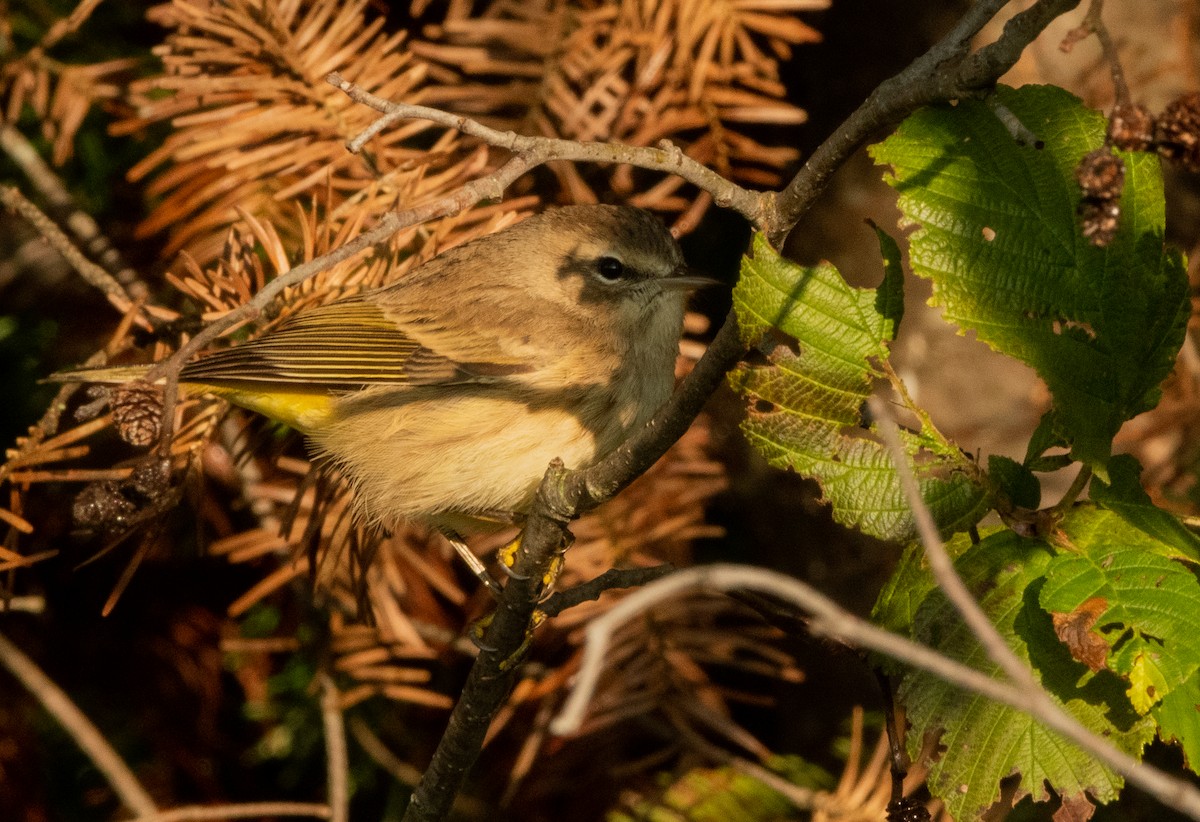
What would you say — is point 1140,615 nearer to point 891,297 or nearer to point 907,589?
point 907,589

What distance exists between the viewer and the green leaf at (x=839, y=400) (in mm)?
1792

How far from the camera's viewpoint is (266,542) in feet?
9.71

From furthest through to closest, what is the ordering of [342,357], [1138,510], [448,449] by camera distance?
[342,357]
[448,449]
[1138,510]

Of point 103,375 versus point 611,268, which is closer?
point 103,375

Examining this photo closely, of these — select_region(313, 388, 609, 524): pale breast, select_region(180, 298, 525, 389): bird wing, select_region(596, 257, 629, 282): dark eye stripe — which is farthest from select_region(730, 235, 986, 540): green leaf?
select_region(596, 257, 629, 282): dark eye stripe

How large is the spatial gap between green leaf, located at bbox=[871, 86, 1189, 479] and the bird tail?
5.37 ft

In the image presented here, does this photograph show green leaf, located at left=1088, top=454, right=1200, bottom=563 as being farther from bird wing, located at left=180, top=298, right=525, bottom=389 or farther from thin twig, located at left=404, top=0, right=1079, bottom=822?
bird wing, located at left=180, top=298, right=525, bottom=389

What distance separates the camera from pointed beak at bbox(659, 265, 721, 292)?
3.25 m

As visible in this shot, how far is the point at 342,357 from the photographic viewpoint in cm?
311

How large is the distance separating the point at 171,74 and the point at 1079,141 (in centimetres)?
210

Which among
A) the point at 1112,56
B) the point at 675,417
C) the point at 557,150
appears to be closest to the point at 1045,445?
the point at 675,417

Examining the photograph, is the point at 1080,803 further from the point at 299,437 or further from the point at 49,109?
the point at 49,109

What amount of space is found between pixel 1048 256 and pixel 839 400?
38cm

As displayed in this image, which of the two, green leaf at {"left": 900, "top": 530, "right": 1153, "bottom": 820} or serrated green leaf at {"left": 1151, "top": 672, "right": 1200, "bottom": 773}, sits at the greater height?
serrated green leaf at {"left": 1151, "top": 672, "right": 1200, "bottom": 773}
